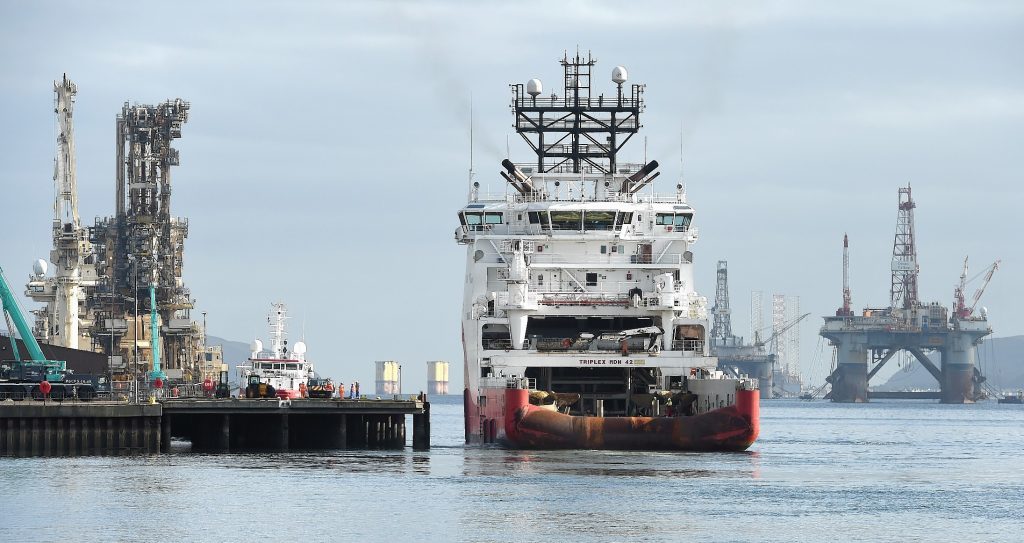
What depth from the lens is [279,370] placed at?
97.6 m

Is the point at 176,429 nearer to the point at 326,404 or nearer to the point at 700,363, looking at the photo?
the point at 326,404

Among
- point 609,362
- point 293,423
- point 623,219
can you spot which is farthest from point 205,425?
point 623,219

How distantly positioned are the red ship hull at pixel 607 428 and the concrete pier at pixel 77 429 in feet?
52.7

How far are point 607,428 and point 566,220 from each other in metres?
11.8

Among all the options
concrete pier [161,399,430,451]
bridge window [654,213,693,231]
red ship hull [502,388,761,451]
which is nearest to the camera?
red ship hull [502,388,761,451]

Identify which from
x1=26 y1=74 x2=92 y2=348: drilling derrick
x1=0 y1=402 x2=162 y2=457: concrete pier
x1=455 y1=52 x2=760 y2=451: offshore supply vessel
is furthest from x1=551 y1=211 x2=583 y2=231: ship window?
x1=26 y1=74 x2=92 y2=348: drilling derrick

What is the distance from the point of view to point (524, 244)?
8119 cm

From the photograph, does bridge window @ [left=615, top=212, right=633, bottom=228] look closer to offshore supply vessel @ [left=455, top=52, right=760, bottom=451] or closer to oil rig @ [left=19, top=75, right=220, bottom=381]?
offshore supply vessel @ [left=455, top=52, right=760, bottom=451]

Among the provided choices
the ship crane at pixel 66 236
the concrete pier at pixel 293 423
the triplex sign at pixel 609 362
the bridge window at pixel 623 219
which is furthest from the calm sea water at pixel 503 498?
the ship crane at pixel 66 236

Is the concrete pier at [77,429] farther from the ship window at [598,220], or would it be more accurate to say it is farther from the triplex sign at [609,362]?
the ship window at [598,220]

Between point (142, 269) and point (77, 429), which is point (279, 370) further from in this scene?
point (142, 269)

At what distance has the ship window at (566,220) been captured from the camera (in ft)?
268

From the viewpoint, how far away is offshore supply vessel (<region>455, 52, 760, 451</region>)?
245ft

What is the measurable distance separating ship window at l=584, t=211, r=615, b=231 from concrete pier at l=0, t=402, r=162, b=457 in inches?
825
